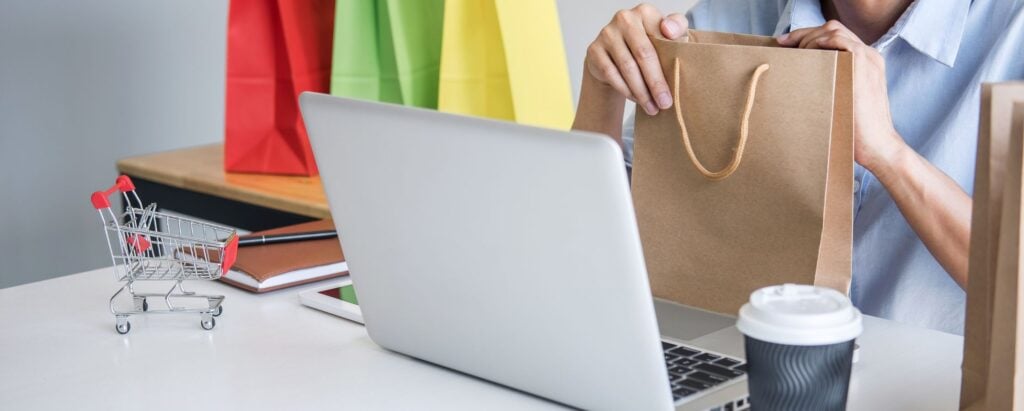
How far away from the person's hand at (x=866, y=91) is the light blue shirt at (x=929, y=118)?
19 centimetres

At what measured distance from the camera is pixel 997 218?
0.68m

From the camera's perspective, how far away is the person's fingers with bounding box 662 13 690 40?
113 cm

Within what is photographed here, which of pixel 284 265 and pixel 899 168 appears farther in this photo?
pixel 284 265

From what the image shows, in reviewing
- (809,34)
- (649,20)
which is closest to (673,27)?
(649,20)

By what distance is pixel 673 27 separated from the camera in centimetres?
113

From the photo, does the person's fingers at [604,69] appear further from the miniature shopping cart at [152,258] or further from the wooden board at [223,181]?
the wooden board at [223,181]

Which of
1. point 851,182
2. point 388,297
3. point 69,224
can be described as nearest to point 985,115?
point 851,182

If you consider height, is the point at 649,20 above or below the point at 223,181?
above

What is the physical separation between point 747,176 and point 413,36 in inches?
42.3

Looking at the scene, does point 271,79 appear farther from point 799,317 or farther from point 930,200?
point 799,317

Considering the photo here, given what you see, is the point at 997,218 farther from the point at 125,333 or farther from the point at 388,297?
the point at 125,333

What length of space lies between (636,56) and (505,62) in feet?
2.50

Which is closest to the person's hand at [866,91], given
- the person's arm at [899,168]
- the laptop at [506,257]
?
the person's arm at [899,168]

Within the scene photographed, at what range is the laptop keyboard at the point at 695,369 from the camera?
833mm
